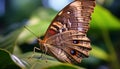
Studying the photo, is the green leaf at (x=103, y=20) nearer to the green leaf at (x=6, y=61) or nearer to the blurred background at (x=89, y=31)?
the blurred background at (x=89, y=31)

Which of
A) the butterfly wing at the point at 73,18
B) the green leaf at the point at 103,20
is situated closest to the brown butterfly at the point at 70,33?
the butterfly wing at the point at 73,18

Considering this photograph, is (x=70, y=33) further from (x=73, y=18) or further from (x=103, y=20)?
(x=103, y=20)

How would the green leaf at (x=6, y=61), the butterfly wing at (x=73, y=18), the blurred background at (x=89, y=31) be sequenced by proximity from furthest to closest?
1. the blurred background at (x=89, y=31)
2. the butterfly wing at (x=73, y=18)
3. the green leaf at (x=6, y=61)

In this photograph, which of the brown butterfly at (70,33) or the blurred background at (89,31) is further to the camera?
the blurred background at (89,31)

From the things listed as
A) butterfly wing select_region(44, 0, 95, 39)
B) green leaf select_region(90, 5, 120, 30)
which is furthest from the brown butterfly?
green leaf select_region(90, 5, 120, 30)

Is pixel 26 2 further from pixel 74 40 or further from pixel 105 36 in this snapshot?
pixel 74 40

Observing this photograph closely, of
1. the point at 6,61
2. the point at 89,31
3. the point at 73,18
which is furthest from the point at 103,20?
the point at 6,61

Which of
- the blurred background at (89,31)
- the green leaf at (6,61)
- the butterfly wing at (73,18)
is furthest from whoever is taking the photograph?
the blurred background at (89,31)

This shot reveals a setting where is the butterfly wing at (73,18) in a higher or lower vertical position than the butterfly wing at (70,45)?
higher

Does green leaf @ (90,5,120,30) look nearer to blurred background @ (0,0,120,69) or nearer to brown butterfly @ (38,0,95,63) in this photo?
blurred background @ (0,0,120,69)

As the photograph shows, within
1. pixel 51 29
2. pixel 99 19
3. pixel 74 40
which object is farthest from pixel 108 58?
pixel 51 29
